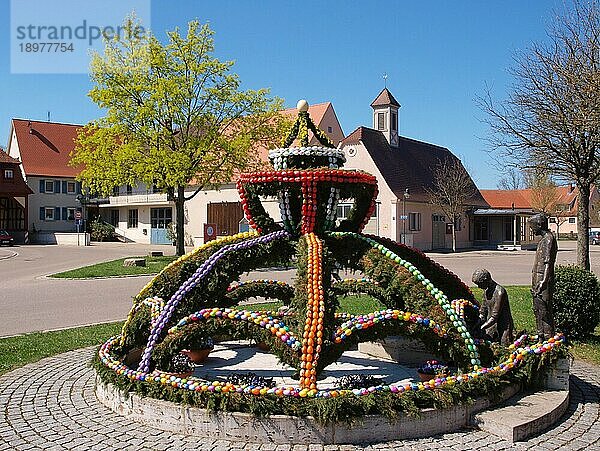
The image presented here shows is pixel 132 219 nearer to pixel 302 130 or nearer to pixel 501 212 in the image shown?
pixel 501 212

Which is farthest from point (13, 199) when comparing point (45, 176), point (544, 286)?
point (544, 286)

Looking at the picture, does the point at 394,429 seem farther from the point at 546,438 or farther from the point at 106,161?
the point at 106,161

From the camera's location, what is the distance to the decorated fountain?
6.33 metres

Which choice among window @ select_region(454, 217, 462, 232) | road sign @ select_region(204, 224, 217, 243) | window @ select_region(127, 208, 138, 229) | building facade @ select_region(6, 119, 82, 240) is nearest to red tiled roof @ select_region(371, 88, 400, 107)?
window @ select_region(454, 217, 462, 232)

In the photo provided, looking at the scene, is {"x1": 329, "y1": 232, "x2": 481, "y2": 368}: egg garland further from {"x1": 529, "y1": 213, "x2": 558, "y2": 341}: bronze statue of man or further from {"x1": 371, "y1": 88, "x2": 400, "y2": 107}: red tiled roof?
{"x1": 371, "y1": 88, "x2": 400, "y2": 107}: red tiled roof

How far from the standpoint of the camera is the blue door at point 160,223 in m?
50.8

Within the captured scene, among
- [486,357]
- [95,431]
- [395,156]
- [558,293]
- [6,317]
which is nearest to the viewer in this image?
[95,431]

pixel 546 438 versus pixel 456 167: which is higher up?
pixel 456 167

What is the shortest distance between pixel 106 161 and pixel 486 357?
75.6 ft

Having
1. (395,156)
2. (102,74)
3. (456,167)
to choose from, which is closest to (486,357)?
(102,74)

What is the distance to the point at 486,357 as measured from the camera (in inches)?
294

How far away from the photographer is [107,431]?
6441mm

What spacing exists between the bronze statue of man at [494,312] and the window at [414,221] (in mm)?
34318

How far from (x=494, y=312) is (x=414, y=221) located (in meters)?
35.3
